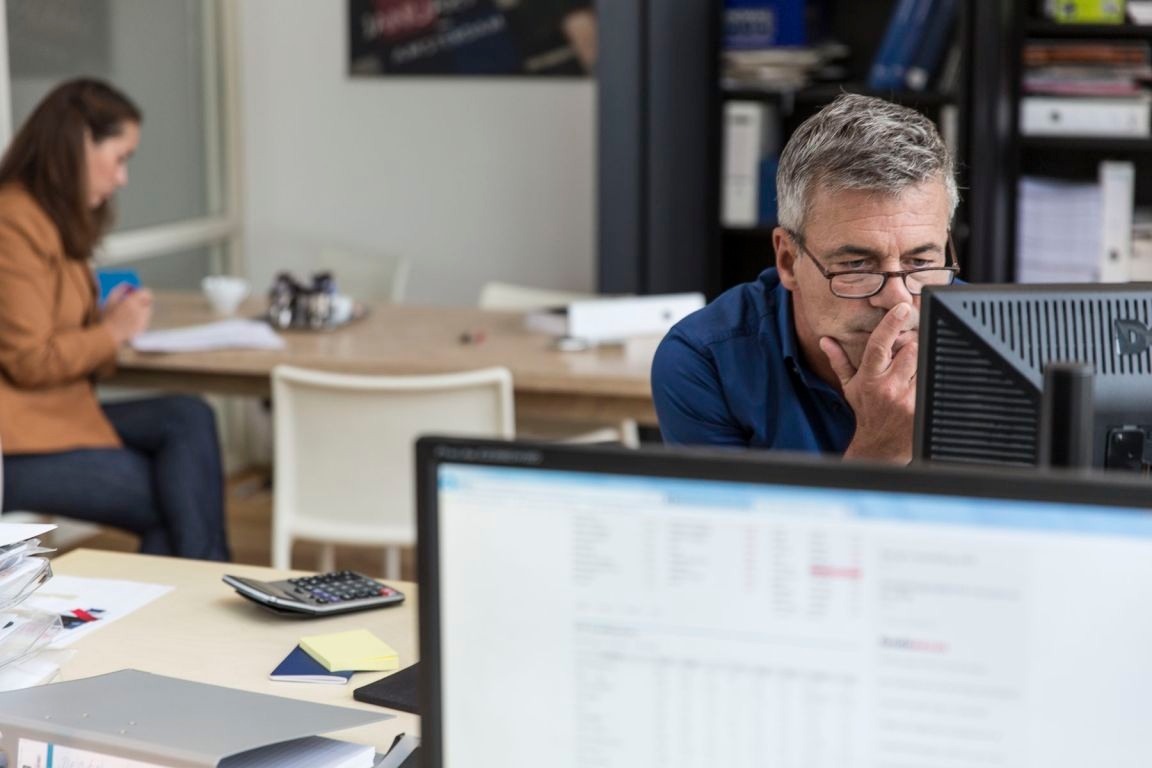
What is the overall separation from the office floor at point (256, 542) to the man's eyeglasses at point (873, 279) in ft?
7.48

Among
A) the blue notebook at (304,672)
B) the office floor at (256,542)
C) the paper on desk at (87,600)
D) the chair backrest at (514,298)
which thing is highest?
the chair backrest at (514,298)

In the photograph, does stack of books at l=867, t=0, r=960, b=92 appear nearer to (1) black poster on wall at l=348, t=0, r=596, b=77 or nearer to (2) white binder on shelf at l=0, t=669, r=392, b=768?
(1) black poster on wall at l=348, t=0, r=596, b=77

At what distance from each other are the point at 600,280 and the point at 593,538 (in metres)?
3.47

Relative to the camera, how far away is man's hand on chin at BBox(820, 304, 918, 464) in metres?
1.58

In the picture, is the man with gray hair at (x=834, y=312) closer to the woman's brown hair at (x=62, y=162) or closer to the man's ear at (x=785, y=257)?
the man's ear at (x=785, y=257)

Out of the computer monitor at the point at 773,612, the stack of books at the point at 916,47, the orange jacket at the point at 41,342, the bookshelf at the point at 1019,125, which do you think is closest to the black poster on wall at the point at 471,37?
the stack of books at the point at 916,47

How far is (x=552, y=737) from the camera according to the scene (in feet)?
2.86

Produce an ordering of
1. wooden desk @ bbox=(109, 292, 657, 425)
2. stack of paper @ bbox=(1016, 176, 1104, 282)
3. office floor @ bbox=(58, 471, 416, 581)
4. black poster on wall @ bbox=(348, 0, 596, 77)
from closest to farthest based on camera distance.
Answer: wooden desk @ bbox=(109, 292, 657, 425), stack of paper @ bbox=(1016, 176, 1104, 282), office floor @ bbox=(58, 471, 416, 581), black poster on wall @ bbox=(348, 0, 596, 77)

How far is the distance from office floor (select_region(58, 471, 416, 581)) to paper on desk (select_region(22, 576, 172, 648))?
2.03m

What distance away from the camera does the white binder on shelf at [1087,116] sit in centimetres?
373

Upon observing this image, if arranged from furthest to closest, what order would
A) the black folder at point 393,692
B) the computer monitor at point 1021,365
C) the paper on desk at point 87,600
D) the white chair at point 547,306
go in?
the white chair at point 547,306, the paper on desk at point 87,600, the black folder at point 393,692, the computer monitor at point 1021,365

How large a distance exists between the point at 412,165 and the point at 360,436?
2.33 meters

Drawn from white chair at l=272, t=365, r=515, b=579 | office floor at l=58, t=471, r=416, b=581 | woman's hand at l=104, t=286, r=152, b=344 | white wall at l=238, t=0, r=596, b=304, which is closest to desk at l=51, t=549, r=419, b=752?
white chair at l=272, t=365, r=515, b=579

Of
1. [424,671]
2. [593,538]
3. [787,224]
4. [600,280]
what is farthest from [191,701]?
[600,280]
